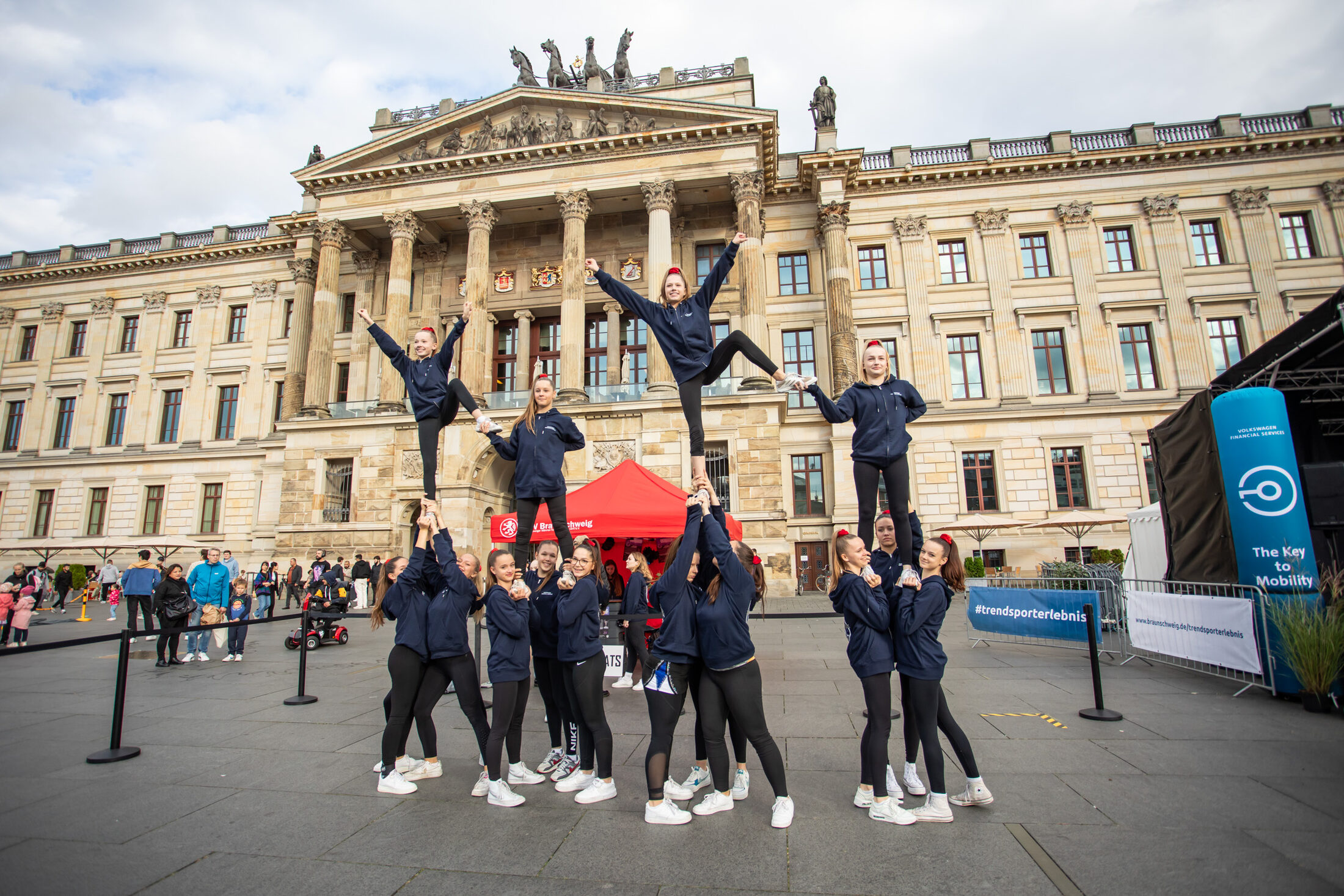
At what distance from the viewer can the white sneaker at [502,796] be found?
4.73m

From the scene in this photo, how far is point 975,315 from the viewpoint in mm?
30281

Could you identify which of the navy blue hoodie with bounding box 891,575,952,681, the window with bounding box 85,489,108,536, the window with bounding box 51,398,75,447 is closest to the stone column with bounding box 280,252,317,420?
the window with bounding box 85,489,108,536

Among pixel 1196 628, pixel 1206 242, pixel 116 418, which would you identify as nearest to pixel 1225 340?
pixel 1206 242

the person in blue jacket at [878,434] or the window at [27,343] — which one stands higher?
the window at [27,343]

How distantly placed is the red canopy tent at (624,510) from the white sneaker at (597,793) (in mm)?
5551

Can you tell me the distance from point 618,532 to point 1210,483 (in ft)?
29.6

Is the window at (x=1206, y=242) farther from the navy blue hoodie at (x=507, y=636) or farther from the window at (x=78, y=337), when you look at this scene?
the window at (x=78, y=337)

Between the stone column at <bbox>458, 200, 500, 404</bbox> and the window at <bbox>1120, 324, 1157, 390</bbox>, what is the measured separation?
28.3m

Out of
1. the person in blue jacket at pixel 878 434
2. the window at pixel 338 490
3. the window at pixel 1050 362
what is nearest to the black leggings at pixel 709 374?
the person in blue jacket at pixel 878 434

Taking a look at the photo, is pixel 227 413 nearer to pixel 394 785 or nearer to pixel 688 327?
pixel 394 785

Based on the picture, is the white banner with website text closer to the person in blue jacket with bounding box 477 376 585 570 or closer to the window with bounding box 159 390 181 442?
the person in blue jacket with bounding box 477 376 585 570

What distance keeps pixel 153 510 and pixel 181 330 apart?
10.8m

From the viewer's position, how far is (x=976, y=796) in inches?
179

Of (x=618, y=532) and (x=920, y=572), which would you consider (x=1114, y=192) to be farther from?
(x=920, y=572)
